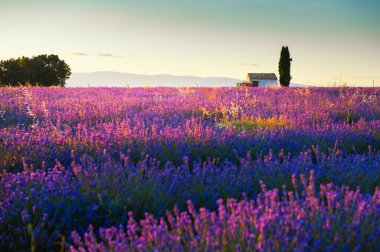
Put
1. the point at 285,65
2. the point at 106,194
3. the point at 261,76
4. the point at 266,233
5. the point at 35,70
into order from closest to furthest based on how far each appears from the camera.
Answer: the point at 266,233
the point at 106,194
the point at 285,65
the point at 35,70
the point at 261,76

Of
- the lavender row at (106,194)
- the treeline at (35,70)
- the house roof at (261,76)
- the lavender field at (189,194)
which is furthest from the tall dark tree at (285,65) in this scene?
the lavender row at (106,194)

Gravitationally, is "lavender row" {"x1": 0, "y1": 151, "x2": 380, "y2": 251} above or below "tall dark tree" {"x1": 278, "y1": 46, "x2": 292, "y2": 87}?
below

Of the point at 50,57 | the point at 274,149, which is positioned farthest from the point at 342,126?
the point at 50,57

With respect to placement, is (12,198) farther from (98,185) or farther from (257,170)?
(257,170)

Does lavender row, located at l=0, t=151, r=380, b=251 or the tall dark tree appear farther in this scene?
the tall dark tree

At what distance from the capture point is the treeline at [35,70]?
1257 inches

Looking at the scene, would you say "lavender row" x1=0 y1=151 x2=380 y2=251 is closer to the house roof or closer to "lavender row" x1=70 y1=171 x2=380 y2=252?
"lavender row" x1=70 y1=171 x2=380 y2=252

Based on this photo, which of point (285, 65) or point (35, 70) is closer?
point (285, 65)

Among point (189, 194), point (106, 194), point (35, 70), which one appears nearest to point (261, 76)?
point (35, 70)

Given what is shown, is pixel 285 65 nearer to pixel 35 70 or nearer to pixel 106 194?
pixel 35 70

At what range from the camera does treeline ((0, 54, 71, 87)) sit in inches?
1257

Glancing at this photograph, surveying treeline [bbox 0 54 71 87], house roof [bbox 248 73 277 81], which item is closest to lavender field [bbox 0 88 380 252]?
treeline [bbox 0 54 71 87]

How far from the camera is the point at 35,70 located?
32.1 m

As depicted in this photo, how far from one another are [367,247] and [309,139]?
304 cm
